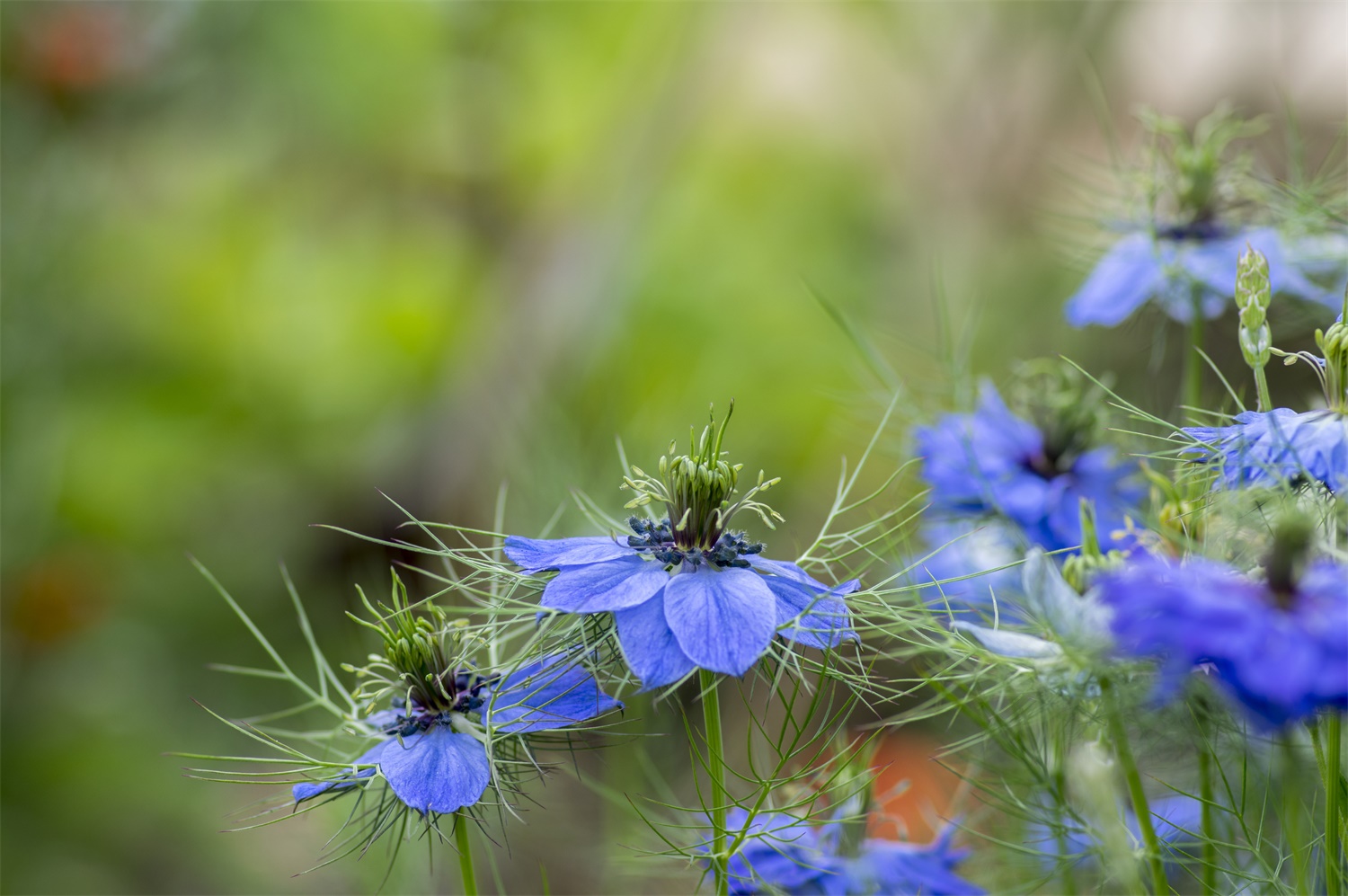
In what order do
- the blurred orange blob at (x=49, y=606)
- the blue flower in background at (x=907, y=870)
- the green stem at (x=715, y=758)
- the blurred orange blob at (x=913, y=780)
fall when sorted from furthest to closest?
the blurred orange blob at (x=49, y=606)
the blurred orange blob at (x=913, y=780)
the blue flower in background at (x=907, y=870)
the green stem at (x=715, y=758)

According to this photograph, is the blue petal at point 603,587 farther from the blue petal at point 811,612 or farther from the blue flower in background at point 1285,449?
the blue flower in background at point 1285,449

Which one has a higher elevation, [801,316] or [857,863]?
[801,316]

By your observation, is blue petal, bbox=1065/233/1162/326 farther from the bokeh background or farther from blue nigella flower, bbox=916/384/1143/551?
the bokeh background

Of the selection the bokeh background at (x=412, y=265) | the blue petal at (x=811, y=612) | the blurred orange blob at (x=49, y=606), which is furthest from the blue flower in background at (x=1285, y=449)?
the blurred orange blob at (x=49, y=606)

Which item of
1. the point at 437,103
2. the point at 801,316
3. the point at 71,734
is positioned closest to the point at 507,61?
the point at 437,103

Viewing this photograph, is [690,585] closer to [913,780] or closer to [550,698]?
[550,698]

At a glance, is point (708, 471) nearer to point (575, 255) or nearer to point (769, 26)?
point (575, 255)

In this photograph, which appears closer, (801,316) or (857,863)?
(857,863)

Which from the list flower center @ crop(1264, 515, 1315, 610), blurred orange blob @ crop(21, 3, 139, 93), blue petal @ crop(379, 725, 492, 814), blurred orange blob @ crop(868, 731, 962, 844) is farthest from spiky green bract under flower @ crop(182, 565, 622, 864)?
blurred orange blob @ crop(21, 3, 139, 93)
